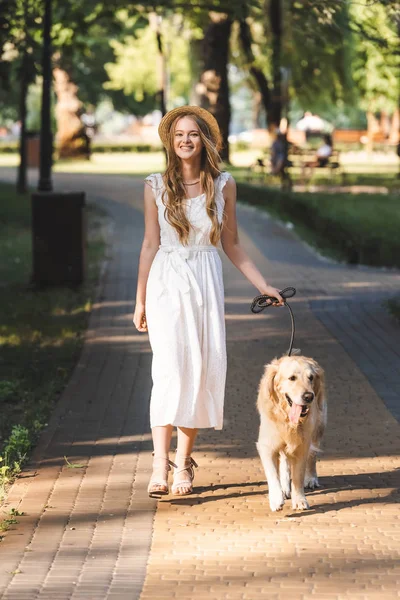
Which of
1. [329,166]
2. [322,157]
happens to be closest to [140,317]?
[329,166]

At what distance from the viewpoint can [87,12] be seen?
67.9ft

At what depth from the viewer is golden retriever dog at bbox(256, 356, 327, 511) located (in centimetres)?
575

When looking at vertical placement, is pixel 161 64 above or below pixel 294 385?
above

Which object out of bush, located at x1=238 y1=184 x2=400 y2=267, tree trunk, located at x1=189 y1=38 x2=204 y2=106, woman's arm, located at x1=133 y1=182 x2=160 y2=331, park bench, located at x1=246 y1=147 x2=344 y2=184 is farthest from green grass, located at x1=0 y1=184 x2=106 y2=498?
tree trunk, located at x1=189 y1=38 x2=204 y2=106

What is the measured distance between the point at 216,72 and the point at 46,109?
20167mm

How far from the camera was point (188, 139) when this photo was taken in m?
6.28

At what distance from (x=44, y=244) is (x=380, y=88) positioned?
4899 centimetres

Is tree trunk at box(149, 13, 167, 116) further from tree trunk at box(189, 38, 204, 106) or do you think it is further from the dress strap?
the dress strap

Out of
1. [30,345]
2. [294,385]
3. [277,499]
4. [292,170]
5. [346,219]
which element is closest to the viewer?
[294,385]

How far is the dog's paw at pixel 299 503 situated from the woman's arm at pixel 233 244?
1.01 m

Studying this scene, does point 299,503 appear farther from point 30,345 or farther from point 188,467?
point 30,345

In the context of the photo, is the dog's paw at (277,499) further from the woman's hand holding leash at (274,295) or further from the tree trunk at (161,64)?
the tree trunk at (161,64)

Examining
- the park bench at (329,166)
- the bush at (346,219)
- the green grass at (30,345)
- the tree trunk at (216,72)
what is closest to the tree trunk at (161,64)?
the tree trunk at (216,72)

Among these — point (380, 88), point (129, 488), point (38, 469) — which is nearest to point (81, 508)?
point (129, 488)
